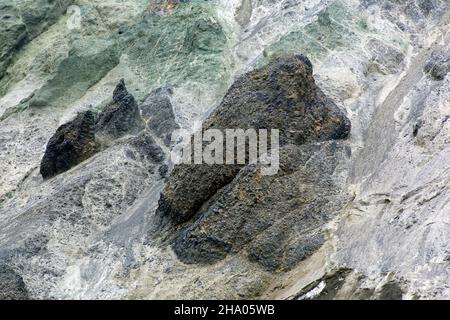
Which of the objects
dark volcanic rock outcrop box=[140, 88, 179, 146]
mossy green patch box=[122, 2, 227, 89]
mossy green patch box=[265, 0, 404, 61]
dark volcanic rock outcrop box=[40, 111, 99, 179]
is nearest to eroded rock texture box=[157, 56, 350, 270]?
dark volcanic rock outcrop box=[140, 88, 179, 146]

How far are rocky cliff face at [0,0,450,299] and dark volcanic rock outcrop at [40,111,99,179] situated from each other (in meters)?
0.04

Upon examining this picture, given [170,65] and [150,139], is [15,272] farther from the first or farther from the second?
[170,65]

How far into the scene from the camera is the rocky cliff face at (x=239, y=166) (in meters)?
12.3

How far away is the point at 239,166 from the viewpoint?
13.7 meters

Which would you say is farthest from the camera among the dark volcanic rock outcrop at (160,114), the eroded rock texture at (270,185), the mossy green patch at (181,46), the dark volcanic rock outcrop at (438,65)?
the mossy green patch at (181,46)

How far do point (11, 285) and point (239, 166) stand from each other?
13.2 feet

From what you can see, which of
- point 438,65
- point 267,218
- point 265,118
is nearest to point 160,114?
point 265,118

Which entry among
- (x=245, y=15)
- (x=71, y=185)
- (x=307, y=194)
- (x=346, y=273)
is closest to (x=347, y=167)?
(x=307, y=194)

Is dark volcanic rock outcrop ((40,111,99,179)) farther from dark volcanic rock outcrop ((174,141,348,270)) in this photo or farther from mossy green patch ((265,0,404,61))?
mossy green patch ((265,0,404,61))

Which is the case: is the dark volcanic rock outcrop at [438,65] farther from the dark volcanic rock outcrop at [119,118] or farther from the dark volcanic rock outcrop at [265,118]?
the dark volcanic rock outcrop at [119,118]

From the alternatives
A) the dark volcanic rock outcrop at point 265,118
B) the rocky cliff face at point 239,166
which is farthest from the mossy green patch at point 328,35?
the dark volcanic rock outcrop at point 265,118

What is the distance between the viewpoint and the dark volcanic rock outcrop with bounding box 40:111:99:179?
52.4ft

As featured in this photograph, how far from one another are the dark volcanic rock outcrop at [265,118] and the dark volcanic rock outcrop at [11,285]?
8.35 feet

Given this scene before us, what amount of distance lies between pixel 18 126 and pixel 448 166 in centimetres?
947
